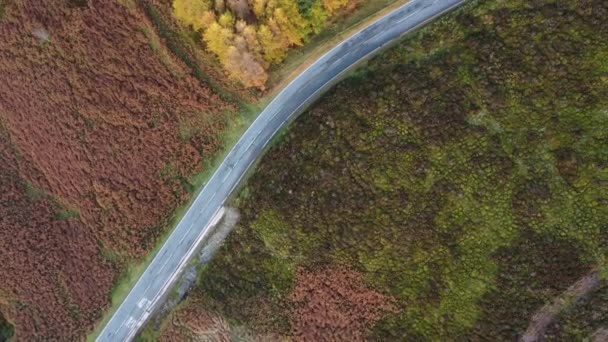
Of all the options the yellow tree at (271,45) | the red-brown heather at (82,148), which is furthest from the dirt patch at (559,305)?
the red-brown heather at (82,148)

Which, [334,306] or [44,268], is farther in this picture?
[44,268]

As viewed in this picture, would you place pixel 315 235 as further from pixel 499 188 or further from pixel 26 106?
pixel 26 106

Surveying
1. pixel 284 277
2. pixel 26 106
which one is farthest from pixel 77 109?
pixel 284 277

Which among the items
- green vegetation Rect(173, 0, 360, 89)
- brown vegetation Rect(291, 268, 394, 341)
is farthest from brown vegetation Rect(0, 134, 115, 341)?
green vegetation Rect(173, 0, 360, 89)

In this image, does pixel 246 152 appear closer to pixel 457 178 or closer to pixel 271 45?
pixel 271 45

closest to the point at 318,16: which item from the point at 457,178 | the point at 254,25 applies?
the point at 254,25

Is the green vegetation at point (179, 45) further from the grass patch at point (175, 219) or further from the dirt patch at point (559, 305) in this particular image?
the dirt patch at point (559, 305)
